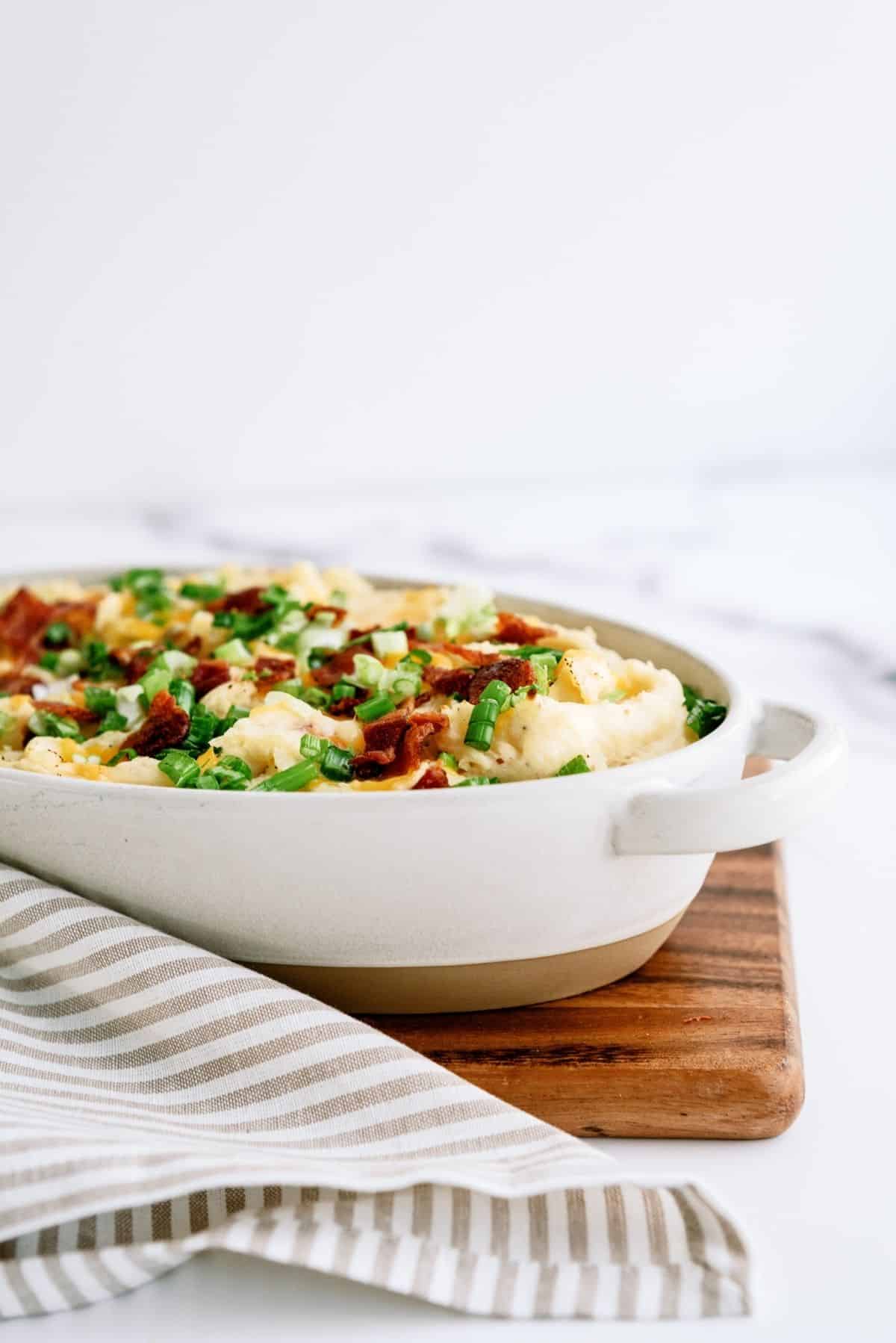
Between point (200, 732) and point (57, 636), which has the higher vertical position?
point (200, 732)

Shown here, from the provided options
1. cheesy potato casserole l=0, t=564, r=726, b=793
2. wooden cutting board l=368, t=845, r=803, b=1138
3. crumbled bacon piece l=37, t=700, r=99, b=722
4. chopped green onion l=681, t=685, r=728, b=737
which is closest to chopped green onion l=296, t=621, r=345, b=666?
cheesy potato casserole l=0, t=564, r=726, b=793

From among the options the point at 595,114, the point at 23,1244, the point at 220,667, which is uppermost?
the point at 595,114

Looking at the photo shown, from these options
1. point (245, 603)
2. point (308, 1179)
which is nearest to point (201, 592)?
point (245, 603)

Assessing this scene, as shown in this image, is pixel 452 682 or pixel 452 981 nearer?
pixel 452 981

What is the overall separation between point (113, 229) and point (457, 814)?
469cm

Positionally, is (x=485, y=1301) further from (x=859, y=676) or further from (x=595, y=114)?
(x=595, y=114)

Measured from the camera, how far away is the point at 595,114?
18.7ft

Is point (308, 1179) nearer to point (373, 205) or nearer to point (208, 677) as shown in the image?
point (208, 677)

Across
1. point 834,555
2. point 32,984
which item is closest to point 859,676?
point 834,555

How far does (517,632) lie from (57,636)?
89cm

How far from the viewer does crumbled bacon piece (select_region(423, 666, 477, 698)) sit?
2.22 m

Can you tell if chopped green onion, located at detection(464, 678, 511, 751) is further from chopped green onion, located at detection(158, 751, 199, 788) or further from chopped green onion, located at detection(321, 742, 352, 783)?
chopped green onion, located at detection(158, 751, 199, 788)

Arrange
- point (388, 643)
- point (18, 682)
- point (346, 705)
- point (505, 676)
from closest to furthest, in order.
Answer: point (505, 676) → point (346, 705) → point (388, 643) → point (18, 682)

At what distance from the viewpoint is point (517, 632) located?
2564 millimetres
